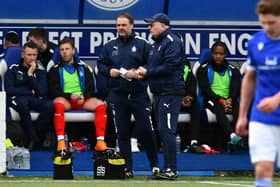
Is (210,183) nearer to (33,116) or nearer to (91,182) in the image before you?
(91,182)

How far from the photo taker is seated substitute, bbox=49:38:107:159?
47.8 ft

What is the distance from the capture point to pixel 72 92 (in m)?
14.9

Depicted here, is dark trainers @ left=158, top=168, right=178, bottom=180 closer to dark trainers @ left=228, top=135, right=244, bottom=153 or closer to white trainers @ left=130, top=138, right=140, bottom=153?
white trainers @ left=130, top=138, right=140, bottom=153

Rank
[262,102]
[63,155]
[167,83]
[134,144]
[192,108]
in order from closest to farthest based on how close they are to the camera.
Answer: [262,102], [167,83], [63,155], [192,108], [134,144]

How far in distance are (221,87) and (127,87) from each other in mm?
2253

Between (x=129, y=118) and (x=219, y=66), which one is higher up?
(x=219, y=66)

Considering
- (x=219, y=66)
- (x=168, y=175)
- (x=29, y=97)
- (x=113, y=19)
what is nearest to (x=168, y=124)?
(x=168, y=175)

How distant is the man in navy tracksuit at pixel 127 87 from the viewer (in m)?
13.4

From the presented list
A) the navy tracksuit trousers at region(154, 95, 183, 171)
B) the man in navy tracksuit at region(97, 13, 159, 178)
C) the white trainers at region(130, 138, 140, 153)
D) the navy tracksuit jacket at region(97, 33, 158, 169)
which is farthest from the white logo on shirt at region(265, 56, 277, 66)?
the white trainers at region(130, 138, 140, 153)

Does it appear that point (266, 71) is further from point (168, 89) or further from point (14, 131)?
point (14, 131)

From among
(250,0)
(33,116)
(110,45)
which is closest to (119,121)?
(110,45)

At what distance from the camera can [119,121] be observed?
535 inches

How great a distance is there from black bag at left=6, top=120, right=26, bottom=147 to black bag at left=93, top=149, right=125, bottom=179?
161 centimetres

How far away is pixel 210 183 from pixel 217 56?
9.33ft
